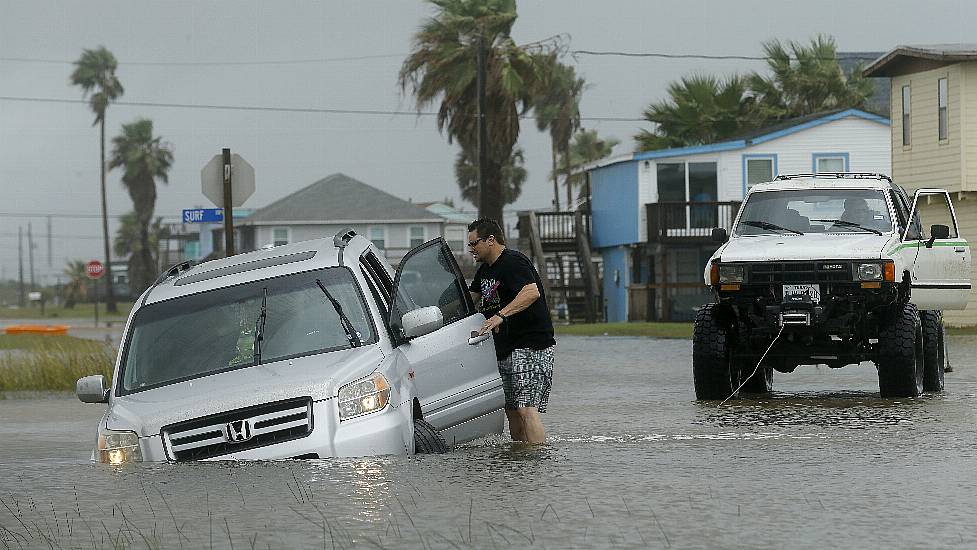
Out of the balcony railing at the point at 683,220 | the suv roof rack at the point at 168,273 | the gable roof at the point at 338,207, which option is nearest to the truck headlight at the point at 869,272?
the suv roof rack at the point at 168,273

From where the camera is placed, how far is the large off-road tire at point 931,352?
1650cm

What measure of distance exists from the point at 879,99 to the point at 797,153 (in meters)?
15.3

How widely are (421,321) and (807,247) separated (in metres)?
6.75

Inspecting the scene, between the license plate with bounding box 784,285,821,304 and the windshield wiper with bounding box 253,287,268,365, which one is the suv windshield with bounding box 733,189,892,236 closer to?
the license plate with bounding box 784,285,821,304

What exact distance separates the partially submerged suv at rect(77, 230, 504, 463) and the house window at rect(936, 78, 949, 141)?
26.1 metres

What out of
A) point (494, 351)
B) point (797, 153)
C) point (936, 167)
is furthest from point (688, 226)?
point (494, 351)

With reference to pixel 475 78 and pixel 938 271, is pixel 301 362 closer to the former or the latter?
pixel 938 271

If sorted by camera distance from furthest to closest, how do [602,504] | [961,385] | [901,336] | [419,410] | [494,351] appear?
[961,385] → [901,336] → [494,351] → [419,410] → [602,504]

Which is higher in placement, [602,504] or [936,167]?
[936,167]

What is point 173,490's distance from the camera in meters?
8.88

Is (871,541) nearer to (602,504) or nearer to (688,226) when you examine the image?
(602,504)

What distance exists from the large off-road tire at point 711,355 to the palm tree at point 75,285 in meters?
117

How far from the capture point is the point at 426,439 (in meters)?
10.0

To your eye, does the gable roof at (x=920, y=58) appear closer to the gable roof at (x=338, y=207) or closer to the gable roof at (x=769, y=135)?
the gable roof at (x=769, y=135)
